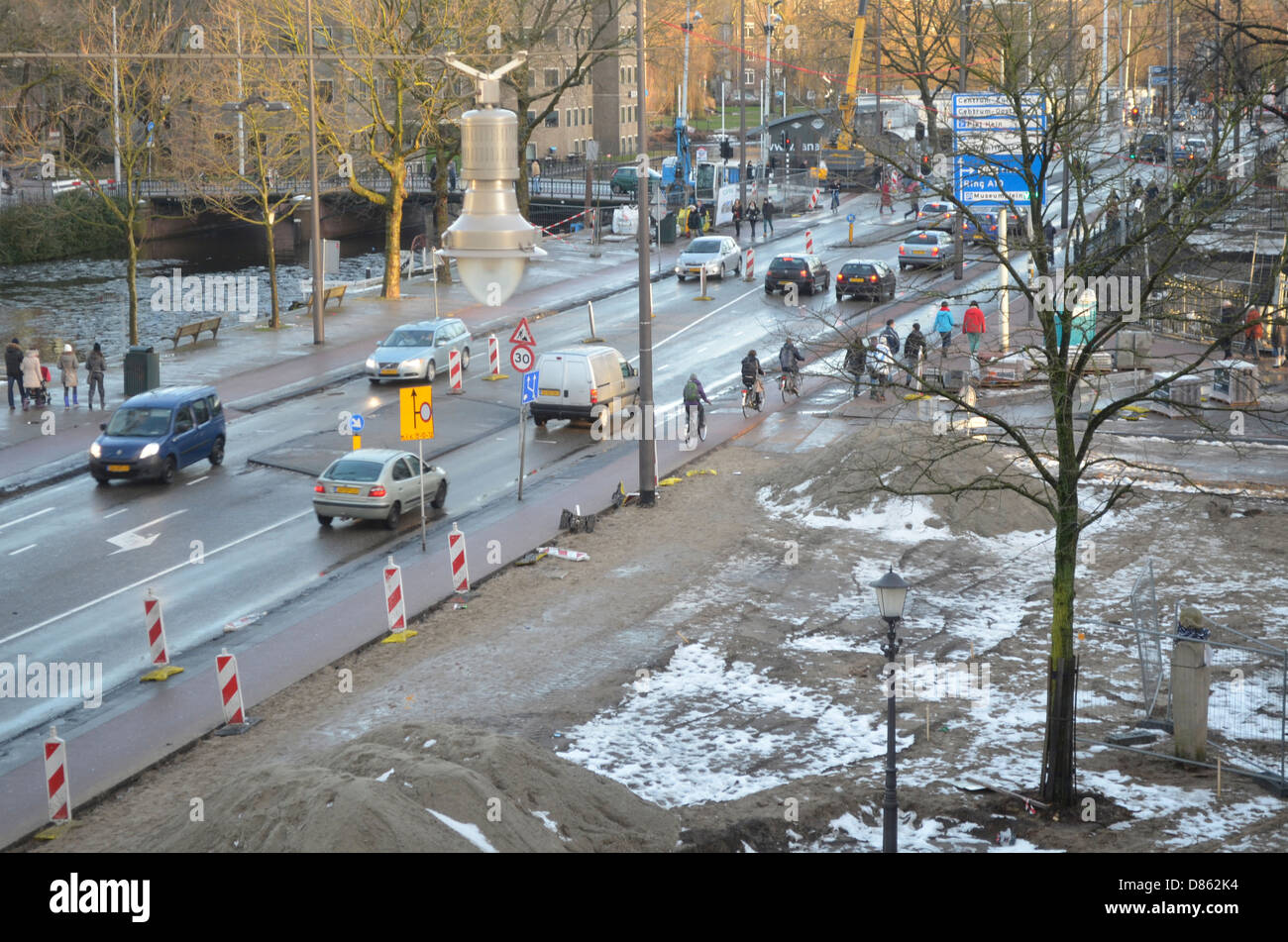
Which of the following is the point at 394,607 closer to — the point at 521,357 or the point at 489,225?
the point at 521,357

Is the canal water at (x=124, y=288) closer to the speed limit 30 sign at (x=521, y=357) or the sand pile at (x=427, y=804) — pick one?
the speed limit 30 sign at (x=521, y=357)

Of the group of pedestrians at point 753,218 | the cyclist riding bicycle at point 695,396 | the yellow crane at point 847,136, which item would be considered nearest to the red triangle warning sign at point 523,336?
the cyclist riding bicycle at point 695,396

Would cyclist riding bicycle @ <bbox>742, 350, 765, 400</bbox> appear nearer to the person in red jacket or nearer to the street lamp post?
the person in red jacket

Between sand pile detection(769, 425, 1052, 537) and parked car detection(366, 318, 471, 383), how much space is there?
1223 centimetres

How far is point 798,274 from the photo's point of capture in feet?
165

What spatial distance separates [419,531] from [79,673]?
8164 millimetres

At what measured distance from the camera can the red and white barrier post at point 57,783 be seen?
15180mm

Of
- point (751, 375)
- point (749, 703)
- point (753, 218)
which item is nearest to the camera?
point (749, 703)

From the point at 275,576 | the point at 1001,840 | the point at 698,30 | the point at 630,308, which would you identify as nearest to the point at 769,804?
the point at 1001,840

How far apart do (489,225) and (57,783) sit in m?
10.7

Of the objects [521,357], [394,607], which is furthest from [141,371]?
[394,607]

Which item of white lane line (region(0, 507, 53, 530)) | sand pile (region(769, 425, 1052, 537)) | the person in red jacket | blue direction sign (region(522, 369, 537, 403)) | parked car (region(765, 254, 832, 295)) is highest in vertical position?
parked car (region(765, 254, 832, 295))

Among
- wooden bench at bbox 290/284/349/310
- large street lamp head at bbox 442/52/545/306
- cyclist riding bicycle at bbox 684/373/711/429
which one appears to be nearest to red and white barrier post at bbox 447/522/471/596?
cyclist riding bicycle at bbox 684/373/711/429

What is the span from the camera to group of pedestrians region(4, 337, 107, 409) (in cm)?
3522
